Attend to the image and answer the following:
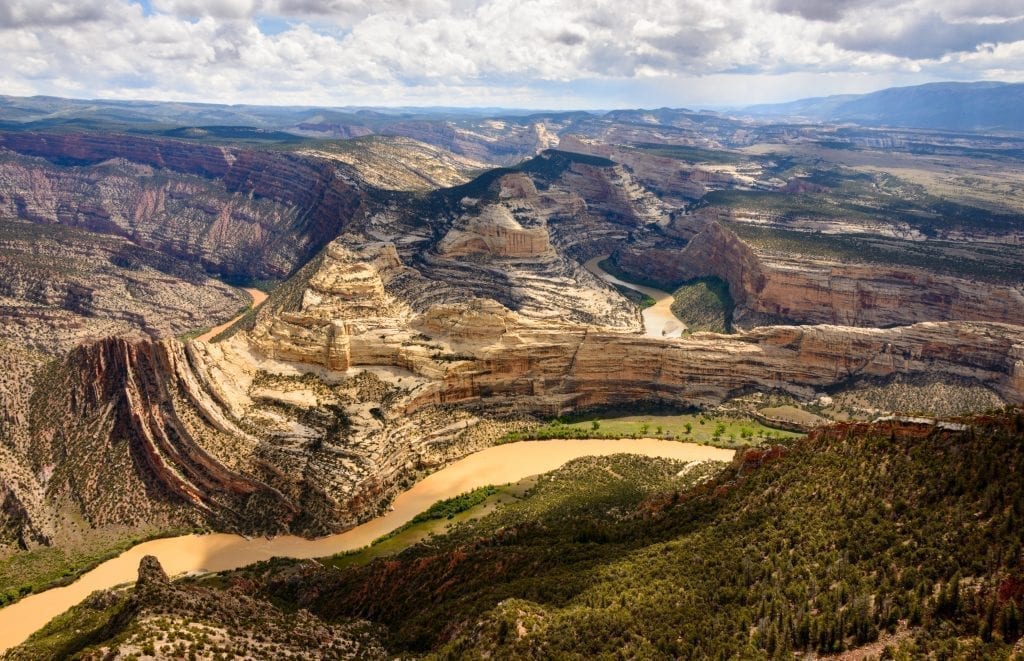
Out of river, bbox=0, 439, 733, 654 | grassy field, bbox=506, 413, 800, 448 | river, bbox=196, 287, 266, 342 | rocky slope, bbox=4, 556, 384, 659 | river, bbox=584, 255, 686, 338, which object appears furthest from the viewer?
river, bbox=196, 287, 266, 342

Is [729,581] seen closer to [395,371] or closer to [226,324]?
[395,371]

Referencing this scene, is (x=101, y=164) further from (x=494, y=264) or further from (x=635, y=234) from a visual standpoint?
(x=635, y=234)

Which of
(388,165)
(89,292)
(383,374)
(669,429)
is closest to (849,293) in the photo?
(669,429)

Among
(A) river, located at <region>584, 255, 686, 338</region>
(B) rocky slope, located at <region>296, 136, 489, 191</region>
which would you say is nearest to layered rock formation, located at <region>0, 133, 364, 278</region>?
(B) rocky slope, located at <region>296, 136, 489, 191</region>

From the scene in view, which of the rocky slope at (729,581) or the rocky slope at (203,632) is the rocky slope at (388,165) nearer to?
the rocky slope at (729,581)

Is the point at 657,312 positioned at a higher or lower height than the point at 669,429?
higher

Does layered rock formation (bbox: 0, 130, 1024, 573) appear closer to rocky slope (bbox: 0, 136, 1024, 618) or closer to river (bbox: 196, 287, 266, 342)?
rocky slope (bbox: 0, 136, 1024, 618)
